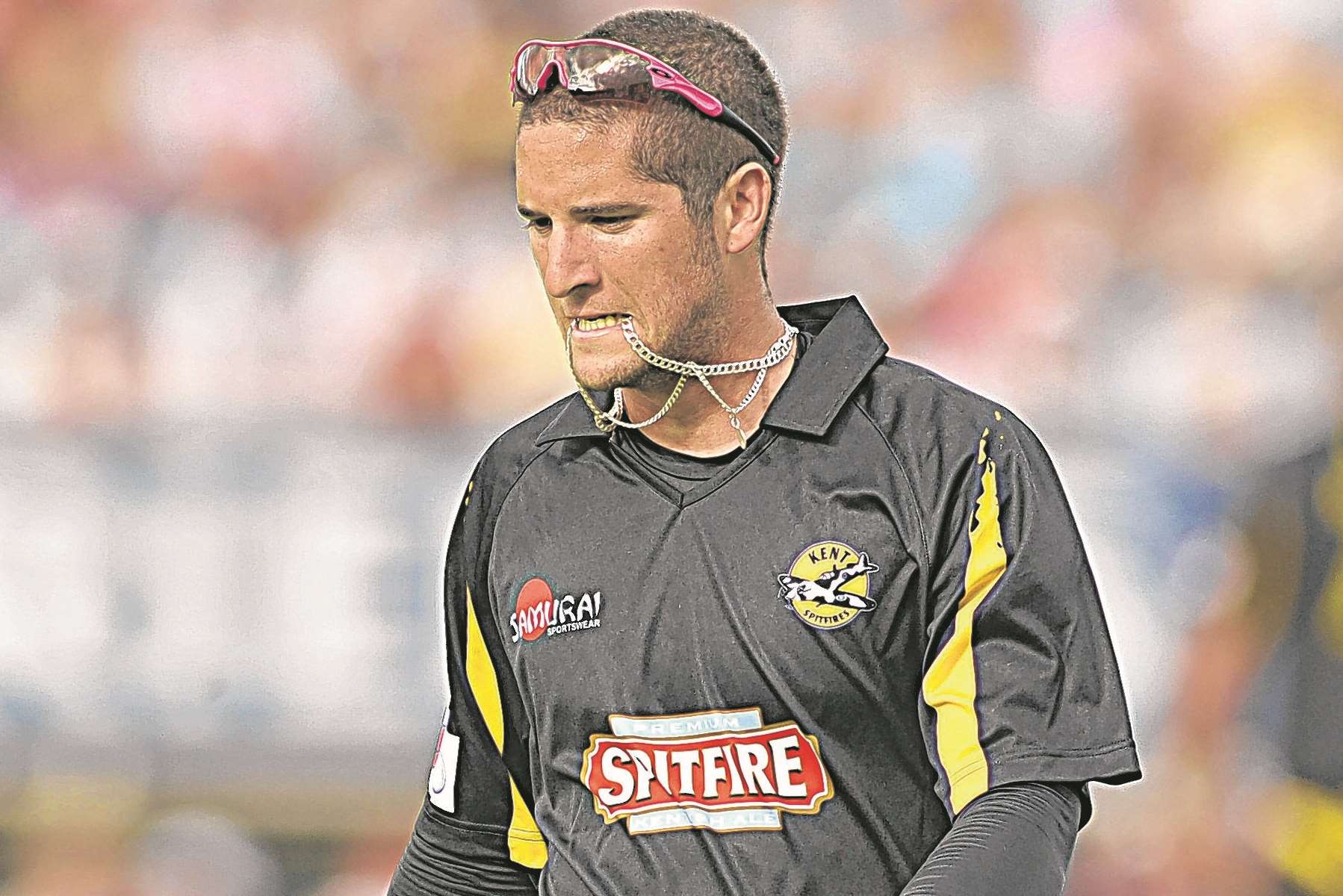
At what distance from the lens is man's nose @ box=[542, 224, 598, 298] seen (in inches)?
68.9

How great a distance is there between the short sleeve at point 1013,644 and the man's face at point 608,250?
0.33m

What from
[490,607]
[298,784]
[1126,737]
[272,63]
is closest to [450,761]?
[490,607]

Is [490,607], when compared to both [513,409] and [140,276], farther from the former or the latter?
[140,276]

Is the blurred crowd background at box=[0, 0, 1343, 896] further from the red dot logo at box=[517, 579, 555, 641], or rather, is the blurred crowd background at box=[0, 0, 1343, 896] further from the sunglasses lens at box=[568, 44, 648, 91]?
the sunglasses lens at box=[568, 44, 648, 91]

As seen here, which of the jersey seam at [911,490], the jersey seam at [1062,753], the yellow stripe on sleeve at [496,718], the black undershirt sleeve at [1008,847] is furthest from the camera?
the yellow stripe on sleeve at [496,718]

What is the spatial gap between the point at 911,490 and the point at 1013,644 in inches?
7.8

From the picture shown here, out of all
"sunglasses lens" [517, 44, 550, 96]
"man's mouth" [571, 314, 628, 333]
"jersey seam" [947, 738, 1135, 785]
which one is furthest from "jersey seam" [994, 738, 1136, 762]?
"sunglasses lens" [517, 44, 550, 96]

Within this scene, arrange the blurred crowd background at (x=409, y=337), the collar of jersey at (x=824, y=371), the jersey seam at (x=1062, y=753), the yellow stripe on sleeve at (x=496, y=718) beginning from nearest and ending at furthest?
the jersey seam at (x=1062, y=753) < the collar of jersey at (x=824, y=371) < the yellow stripe on sleeve at (x=496, y=718) < the blurred crowd background at (x=409, y=337)

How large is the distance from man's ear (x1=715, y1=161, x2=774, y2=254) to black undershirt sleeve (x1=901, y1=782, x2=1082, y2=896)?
0.63 m

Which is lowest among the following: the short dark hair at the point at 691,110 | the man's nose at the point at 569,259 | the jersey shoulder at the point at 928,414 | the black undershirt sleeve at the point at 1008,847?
the black undershirt sleeve at the point at 1008,847

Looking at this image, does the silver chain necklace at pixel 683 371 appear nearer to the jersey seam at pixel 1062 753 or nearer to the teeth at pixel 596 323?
the teeth at pixel 596 323

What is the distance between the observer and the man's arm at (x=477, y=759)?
2.03 m

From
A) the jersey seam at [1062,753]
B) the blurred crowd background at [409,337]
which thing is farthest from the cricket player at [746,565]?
the blurred crowd background at [409,337]

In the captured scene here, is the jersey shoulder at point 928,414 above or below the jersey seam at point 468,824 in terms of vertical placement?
above
